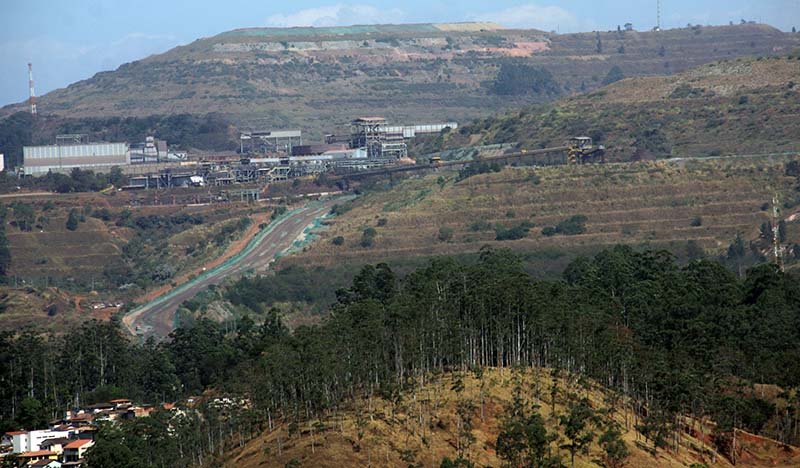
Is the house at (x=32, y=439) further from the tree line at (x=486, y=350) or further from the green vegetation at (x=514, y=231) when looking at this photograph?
the green vegetation at (x=514, y=231)

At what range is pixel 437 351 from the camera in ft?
232

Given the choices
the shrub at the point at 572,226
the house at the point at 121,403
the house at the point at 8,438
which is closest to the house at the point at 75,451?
the house at the point at 8,438

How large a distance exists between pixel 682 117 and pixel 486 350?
104 m

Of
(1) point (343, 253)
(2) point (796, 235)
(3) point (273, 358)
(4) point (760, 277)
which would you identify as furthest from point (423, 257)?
(3) point (273, 358)

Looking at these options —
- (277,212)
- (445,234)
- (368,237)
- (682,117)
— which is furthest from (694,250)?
(277,212)

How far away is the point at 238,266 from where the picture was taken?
140250mm

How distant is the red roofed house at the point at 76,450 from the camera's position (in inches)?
2831

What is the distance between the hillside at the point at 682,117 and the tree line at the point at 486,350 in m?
59.7

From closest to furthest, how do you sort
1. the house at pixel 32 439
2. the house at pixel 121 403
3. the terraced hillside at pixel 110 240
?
the house at pixel 32 439
the house at pixel 121 403
the terraced hillside at pixel 110 240

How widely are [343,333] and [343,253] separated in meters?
61.4

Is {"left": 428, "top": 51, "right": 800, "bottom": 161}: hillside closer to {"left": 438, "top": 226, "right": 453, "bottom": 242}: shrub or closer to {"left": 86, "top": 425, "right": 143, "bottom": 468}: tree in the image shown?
{"left": 438, "top": 226, "right": 453, "bottom": 242}: shrub

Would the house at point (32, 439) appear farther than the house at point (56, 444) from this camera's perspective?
Yes

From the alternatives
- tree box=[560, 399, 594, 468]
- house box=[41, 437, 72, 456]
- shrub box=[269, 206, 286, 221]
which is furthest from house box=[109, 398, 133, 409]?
shrub box=[269, 206, 286, 221]

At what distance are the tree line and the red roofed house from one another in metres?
4.15
